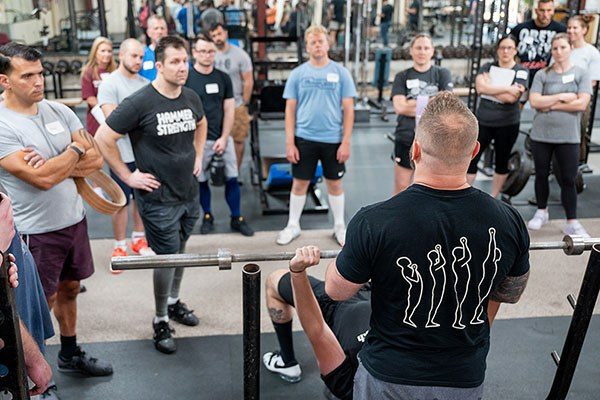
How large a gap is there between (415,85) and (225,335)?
211cm

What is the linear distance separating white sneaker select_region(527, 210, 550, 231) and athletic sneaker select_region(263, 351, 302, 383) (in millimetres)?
2461

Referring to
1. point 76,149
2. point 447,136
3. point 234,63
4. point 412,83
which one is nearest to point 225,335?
point 76,149

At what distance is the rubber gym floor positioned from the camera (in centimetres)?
267

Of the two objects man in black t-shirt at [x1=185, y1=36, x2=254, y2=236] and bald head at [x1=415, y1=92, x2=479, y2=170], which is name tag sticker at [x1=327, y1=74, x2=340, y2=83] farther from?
bald head at [x1=415, y1=92, x2=479, y2=170]

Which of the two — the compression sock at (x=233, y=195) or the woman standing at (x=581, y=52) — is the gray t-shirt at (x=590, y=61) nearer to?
the woman standing at (x=581, y=52)

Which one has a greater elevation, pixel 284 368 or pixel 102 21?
pixel 102 21

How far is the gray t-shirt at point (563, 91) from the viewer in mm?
4062

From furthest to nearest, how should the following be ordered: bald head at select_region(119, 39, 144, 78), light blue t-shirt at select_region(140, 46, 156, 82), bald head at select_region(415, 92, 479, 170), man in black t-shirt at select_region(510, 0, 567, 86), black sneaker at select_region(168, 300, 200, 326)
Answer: man in black t-shirt at select_region(510, 0, 567, 86)
light blue t-shirt at select_region(140, 46, 156, 82)
bald head at select_region(119, 39, 144, 78)
black sneaker at select_region(168, 300, 200, 326)
bald head at select_region(415, 92, 479, 170)

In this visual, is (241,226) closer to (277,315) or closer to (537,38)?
(277,315)

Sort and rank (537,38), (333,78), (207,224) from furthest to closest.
Answer: (537,38)
(207,224)
(333,78)

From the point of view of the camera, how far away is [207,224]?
448 centimetres

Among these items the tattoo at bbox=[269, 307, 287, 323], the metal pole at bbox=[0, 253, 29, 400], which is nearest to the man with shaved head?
the tattoo at bbox=[269, 307, 287, 323]

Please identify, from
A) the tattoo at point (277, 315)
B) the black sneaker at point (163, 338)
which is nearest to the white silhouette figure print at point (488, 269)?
the tattoo at point (277, 315)

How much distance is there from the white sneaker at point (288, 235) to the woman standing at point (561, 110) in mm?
1776
